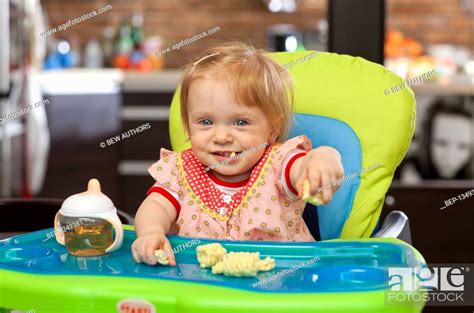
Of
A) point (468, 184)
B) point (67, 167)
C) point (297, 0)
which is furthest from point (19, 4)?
point (468, 184)

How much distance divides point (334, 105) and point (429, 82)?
2.39 meters

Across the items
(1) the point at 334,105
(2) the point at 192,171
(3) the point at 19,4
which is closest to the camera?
(2) the point at 192,171

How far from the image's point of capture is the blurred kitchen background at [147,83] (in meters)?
4.14

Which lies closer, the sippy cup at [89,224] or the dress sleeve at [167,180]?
the sippy cup at [89,224]

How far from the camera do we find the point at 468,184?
4141mm

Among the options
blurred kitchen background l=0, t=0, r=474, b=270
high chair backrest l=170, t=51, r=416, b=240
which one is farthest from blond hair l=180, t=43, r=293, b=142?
blurred kitchen background l=0, t=0, r=474, b=270

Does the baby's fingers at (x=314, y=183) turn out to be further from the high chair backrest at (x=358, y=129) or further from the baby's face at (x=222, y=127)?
the high chair backrest at (x=358, y=129)

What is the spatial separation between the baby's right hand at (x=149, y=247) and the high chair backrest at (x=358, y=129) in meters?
0.42

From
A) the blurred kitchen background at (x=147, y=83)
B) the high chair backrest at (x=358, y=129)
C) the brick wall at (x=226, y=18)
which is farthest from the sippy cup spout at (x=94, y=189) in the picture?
the brick wall at (x=226, y=18)

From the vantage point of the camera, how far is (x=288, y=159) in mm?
1652

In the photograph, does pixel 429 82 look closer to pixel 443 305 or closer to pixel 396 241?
pixel 443 305

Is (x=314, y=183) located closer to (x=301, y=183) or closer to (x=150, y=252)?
(x=301, y=183)

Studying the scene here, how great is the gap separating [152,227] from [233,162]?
0.20m

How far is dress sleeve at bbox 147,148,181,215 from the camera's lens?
66.9 inches
